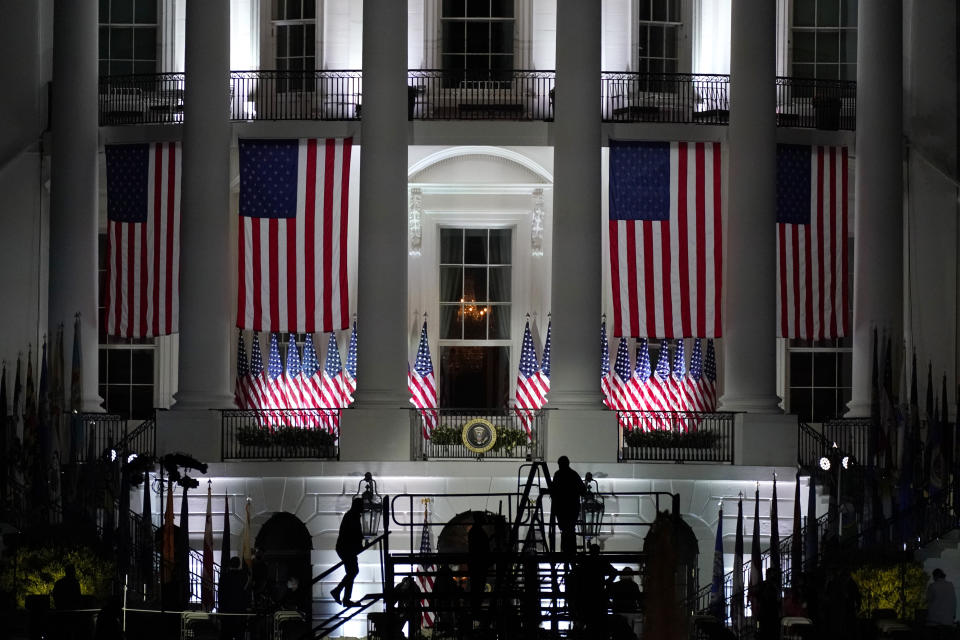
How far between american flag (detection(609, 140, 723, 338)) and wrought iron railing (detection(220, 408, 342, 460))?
588 centimetres

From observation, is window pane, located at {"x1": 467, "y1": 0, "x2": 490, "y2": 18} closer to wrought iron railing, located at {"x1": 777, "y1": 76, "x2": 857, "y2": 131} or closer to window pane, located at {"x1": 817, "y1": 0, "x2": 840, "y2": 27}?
wrought iron railing, located at {"x1": 777, "y1": 76, "x2": 857, "y2": 131}

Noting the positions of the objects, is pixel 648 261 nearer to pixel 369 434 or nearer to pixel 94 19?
pixel 369 434

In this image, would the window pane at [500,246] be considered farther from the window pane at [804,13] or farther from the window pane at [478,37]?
the window pane at [804,13]

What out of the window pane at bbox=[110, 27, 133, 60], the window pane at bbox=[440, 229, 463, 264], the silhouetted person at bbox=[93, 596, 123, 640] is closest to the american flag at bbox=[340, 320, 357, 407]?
the window pane at bbox=[440, 229, 463, 264]

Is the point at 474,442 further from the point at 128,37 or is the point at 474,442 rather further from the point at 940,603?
the point at 128,37

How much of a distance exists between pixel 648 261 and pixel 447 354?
20.4ft

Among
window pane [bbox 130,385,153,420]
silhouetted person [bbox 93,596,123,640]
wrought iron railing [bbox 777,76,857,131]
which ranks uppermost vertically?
wrought iron railing [bbox 777,76,857,131]

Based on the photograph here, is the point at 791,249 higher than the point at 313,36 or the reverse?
the reverse

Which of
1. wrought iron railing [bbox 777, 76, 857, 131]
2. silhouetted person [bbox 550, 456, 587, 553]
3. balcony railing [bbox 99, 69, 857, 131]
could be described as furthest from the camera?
wrought iron railing [bbox 777, 76, 857, 131]

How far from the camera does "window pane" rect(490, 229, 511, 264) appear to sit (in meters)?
42.5

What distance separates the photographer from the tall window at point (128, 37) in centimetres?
4322

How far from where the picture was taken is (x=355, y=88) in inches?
1645

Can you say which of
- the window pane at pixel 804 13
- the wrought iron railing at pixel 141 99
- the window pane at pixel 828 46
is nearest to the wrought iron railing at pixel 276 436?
the wrought iron railing at pixel 141 99

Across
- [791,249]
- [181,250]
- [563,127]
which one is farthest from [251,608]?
[791,249]
